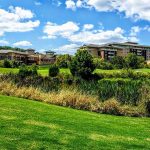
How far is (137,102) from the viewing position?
49.1 feet

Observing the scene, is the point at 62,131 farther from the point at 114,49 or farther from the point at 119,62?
the point at 114,49

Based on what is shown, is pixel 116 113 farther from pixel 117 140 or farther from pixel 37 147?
pixel 37 147

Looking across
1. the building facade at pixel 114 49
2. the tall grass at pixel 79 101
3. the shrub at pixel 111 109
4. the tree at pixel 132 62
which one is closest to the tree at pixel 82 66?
the tree at pixel 132 62

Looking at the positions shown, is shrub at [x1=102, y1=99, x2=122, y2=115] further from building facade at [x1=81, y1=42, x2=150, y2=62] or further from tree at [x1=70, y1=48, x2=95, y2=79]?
building facade at [x1=81, y1=42, x2=150, y2=62]

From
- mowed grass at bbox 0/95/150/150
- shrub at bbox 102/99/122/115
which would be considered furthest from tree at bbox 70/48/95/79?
mowed grass at bbox 0/95/150/150

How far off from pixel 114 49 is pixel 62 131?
146228 mm

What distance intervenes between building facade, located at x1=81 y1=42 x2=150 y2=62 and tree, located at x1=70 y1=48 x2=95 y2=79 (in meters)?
76.2

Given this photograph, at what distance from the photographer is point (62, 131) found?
8.73 m

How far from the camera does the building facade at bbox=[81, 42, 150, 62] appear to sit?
490ft

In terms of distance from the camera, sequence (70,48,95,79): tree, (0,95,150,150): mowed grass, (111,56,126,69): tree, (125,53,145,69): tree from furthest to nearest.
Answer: (125,53,145,69): tree < (111,56,126,69): tree < (70,48,95,79): tree < (0,95,150,150): mowed grass

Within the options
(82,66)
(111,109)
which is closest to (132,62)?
(82,66)

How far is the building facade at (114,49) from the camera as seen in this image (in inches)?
5876

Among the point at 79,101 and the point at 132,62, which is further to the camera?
the point at 132,62

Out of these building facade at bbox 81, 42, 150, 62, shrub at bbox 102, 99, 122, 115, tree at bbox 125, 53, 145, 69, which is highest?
building facade at bbox 81, 42, 150, 62
